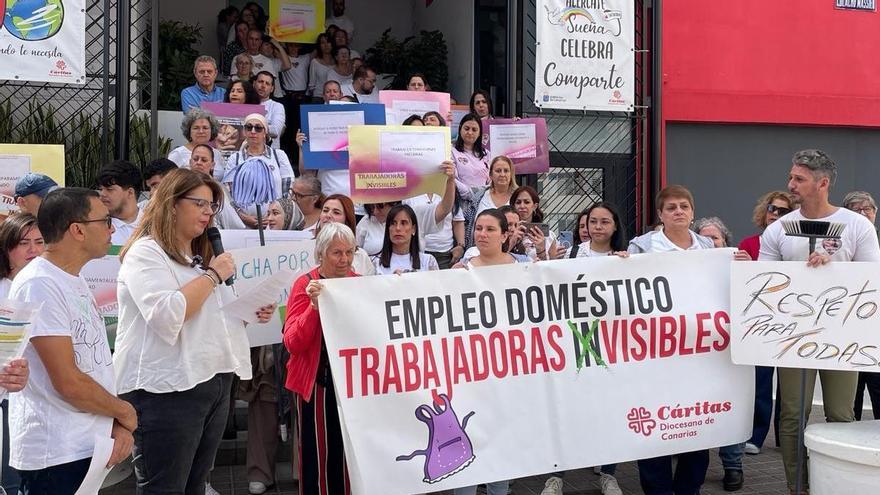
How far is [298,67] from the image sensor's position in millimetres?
11031

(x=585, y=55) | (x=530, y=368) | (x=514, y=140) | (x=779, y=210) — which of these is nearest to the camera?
(x=530, y=368)

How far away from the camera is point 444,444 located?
15.3 feet

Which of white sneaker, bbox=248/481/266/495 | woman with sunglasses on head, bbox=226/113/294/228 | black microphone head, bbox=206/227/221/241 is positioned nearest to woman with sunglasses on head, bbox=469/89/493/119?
woman with sunglasses on head, bbox=226/113/294/228

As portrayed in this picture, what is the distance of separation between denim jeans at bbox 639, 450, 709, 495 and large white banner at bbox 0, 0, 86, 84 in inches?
228

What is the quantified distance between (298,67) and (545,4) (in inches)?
137

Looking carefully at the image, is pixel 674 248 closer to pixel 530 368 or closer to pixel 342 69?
pixel 530 368

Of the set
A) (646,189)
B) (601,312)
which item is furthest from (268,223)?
(646,189)

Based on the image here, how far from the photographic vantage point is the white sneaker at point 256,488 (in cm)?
585

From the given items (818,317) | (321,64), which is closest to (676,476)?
(818,317)

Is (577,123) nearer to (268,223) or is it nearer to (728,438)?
(268,223)

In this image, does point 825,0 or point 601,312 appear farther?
point 825,0

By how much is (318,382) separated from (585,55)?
5.75 m

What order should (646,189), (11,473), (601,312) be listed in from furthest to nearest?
(646,189) → (601,312) → (11,473)

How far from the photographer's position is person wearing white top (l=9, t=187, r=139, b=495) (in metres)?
3.01
